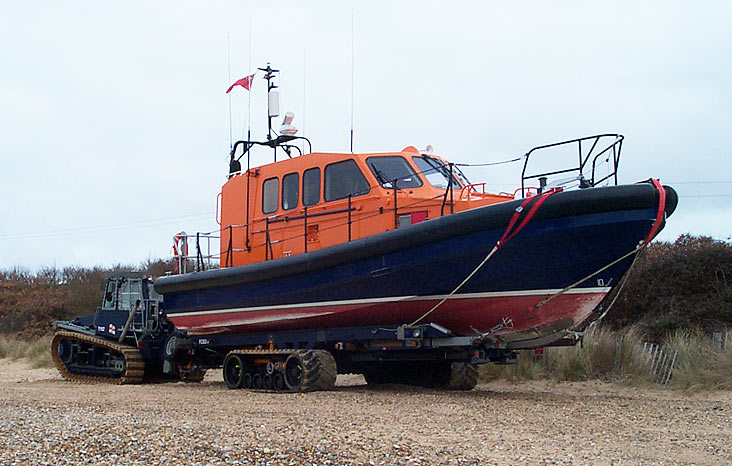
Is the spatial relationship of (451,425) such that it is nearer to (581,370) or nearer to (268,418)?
(268,418)

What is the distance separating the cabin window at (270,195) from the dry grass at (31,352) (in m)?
11.2

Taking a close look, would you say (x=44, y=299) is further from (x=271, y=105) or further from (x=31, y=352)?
(x=271, y=105)

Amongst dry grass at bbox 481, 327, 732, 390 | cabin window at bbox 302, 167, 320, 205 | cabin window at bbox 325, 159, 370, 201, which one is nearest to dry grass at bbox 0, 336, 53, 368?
cabin window at bbox 302, 167, 320, 205

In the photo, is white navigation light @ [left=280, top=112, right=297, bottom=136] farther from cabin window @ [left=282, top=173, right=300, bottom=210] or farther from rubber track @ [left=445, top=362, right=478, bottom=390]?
rubber track @ [left=445, top=362, right=478, bottom=390]

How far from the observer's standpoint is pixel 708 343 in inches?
517

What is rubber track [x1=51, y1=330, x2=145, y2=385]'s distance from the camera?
14.3 meters

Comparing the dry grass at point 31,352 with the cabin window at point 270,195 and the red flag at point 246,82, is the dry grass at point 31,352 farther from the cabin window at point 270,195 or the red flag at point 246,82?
the cabin window at point 270,195

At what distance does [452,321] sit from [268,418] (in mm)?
3394

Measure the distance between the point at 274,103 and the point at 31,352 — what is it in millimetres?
12783

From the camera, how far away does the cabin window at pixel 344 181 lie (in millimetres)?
10961

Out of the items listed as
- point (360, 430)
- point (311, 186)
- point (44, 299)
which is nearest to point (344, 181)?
point (311, 186)

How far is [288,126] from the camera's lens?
13805mm

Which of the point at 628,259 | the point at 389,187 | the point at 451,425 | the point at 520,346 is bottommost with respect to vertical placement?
the point at 451,425

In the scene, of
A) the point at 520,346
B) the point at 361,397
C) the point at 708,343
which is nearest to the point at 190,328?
the point at 361,397
